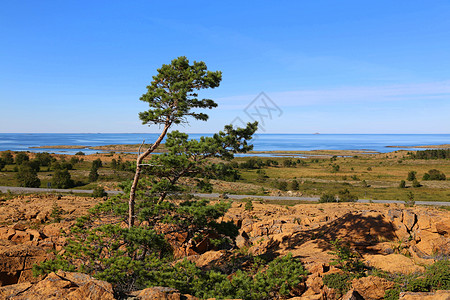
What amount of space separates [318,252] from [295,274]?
13.9 ft

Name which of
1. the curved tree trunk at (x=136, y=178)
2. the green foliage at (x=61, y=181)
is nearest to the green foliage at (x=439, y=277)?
the curved tree trunk at (x=136, y=178)

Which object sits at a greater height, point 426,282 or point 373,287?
point 426,282

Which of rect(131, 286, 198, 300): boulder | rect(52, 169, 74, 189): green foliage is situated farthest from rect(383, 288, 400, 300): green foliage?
rect(52, 169, 74, 189): green foliage

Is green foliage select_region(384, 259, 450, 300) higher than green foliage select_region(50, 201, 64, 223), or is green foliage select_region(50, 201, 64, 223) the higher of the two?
green foliage select_region(384, 259, 450, 300)

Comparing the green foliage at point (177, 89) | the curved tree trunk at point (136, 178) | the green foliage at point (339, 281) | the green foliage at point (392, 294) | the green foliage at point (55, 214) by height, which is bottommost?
the green foliage at point (55, 214)

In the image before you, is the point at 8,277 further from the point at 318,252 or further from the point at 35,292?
the point at 318,252

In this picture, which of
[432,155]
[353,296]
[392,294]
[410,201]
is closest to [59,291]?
[353,296]

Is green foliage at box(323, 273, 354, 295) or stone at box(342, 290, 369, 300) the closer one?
stone at box(342, 290, 369, 300)

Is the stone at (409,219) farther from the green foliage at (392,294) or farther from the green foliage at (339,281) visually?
the green foliage at (392,294)

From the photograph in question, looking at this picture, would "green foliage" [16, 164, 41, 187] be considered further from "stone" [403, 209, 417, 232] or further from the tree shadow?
"stone" [403, 209, 417, 232]

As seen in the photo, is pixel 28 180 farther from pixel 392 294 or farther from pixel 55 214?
pixel 392 294

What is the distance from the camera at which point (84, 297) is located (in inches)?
267

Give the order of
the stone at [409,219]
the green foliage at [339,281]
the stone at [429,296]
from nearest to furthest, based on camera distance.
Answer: the stone at [429,296] → the green foliage at [339,281] → the stone at [409,219]

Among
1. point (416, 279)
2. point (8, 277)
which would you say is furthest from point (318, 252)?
point (8, 277)
